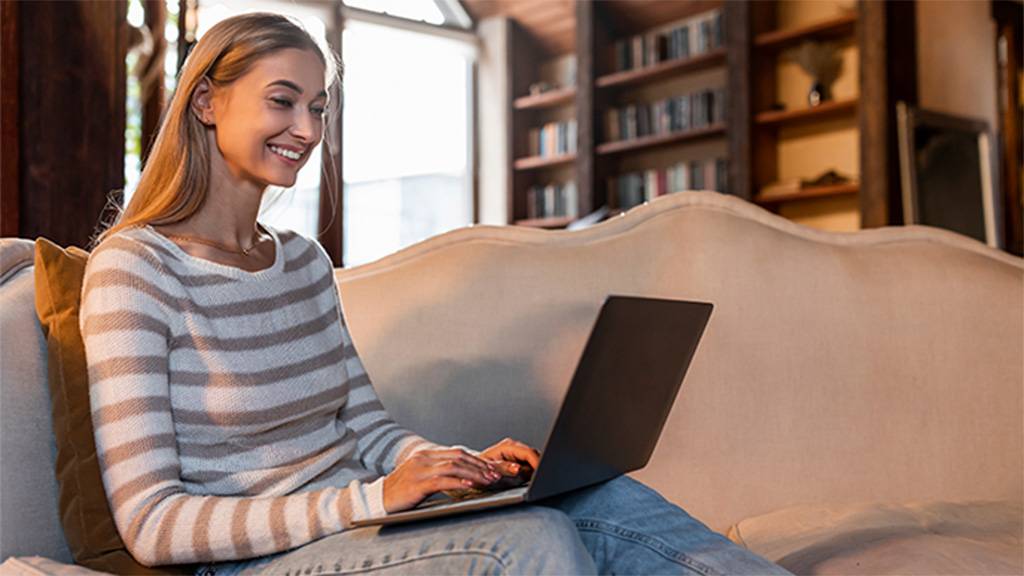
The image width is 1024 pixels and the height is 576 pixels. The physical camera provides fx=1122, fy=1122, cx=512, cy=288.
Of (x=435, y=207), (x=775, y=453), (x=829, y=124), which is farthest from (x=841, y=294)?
(x=435, y=207)

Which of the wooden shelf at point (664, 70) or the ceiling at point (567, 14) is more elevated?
the ceiling at point (567, 14)

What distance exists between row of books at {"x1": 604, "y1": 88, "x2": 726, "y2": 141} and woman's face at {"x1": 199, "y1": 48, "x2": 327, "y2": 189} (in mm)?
4770

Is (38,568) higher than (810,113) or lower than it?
lower

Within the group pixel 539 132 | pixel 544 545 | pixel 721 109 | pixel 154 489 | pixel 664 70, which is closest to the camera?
pixel 544 545

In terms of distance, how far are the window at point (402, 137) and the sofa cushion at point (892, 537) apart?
5226 millimetres

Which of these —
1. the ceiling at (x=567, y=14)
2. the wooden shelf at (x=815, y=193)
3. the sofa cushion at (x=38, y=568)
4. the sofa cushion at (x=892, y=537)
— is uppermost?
the ceiling at (x=567, y=14)

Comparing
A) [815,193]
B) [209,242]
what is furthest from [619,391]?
[815,193]

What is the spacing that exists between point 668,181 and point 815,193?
3.78 feet

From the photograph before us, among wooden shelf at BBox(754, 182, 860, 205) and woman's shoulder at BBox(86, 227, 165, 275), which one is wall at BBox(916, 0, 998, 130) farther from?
woman's shoulder at BBox(86, 227, 165, 275)

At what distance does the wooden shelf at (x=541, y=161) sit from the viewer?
22.4 ft

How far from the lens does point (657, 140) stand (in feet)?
20.4

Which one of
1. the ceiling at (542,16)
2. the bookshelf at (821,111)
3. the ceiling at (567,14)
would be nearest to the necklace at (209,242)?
the bookshelf at (821,111)

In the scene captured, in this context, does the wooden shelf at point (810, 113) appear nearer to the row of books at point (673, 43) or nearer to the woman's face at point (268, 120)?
the row of books at point (673, 43)

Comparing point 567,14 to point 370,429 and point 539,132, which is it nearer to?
point 539,132
